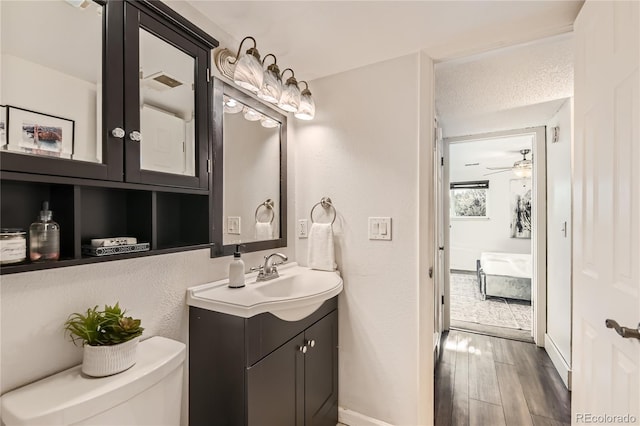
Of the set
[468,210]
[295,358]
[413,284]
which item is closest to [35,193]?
[295,358]

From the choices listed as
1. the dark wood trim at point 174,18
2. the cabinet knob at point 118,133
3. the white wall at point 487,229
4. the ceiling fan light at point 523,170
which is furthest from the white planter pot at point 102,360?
the white wall at point 487,229

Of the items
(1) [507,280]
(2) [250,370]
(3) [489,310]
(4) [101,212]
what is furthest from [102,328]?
(1) [507,280]

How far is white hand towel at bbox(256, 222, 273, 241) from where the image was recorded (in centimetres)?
175

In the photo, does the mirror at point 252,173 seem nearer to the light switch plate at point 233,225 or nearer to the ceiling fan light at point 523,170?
the light switch plate at point 233,225

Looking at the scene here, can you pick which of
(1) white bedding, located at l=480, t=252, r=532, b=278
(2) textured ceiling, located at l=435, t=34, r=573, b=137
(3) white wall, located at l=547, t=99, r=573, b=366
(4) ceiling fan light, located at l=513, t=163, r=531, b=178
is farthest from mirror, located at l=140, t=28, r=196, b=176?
(1) white bedding, located at l=480, t=252, r=532, b=278

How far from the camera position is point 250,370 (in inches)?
Result: 45.2

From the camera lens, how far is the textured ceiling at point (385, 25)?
4.23 feet

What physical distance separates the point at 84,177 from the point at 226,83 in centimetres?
87

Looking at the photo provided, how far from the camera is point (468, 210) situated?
6.13m

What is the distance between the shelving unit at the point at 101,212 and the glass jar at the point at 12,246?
2 centimetres

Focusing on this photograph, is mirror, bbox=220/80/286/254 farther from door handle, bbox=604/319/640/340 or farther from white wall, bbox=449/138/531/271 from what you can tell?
→ white wall, bbox=449/138/531/271

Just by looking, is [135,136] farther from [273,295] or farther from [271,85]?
[273,295]

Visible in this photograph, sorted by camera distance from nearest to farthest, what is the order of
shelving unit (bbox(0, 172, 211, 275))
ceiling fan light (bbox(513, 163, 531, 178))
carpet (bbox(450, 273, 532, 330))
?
shelving unit (bbox(0, 172, 211, 275)) → carpet (bbox(450, 273, 532, 330)) → ceiling fan light (bbox(513, 163, 531, 178))

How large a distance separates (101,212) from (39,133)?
1.14 feet
